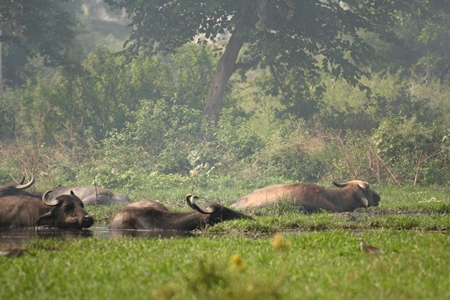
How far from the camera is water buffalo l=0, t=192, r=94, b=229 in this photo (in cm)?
1278

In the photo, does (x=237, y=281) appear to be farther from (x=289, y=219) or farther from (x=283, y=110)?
(x=283, y=110)

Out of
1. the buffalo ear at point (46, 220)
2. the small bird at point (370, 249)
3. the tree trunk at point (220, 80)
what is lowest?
the buffalo ear at point (46, 220)

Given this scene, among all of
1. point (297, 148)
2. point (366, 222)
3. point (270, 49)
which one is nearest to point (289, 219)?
point (366, 222)

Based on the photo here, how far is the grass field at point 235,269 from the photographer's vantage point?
6.30 meters

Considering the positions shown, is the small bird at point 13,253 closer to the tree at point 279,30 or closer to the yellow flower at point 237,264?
the yellow flower at point 237,264

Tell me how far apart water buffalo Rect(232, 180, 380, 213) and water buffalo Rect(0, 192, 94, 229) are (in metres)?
4.81

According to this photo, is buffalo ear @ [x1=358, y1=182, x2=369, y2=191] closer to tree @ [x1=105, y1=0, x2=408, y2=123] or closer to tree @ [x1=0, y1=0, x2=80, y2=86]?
tree @ [x1=105, y1=0, x2=408, y2=123]

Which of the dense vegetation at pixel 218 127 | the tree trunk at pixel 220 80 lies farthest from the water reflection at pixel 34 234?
the tree trunk at pixel 220 80

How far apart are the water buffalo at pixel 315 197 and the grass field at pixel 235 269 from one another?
17.6 feet

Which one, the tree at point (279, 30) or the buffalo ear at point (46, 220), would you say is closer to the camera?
the buffalo ear at point (46, 220)

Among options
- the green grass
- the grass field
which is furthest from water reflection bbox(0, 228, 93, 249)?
the green grass

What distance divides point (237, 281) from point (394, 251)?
302 cm

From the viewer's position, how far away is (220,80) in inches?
1257

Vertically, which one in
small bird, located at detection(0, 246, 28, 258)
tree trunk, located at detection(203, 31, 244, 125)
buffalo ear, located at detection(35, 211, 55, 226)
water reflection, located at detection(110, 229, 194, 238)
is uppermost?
tree trunk, located at detection(203, 31, 244, 125)
